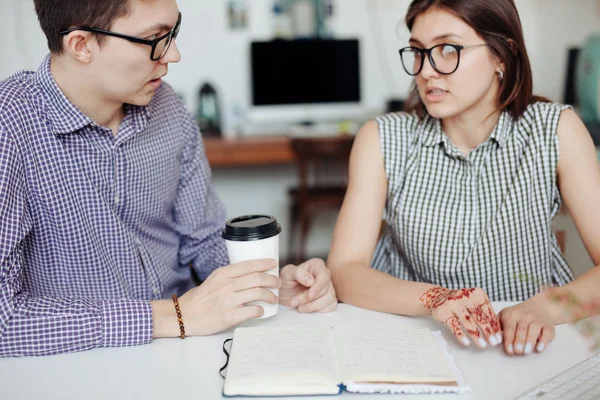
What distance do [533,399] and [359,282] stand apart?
0.51 m

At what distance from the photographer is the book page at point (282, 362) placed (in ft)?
2.84

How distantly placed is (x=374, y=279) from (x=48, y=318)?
2.01 ft

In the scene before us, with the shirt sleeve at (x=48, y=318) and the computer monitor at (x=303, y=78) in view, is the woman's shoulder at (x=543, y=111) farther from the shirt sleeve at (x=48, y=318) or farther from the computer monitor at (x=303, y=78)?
the computer monitor at (x=303, y=78)

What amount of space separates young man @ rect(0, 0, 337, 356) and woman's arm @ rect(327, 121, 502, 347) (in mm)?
96

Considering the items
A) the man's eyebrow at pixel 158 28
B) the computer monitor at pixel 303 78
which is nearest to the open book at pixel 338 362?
the man's eyebrow at pixel 158 28

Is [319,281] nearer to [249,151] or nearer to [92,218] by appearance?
[92,218]

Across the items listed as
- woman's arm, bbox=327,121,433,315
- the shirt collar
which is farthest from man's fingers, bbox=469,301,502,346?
the shirt collar

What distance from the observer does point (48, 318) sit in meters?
1.05

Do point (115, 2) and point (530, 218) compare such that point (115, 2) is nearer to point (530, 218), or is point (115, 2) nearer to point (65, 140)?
point (65, 140)

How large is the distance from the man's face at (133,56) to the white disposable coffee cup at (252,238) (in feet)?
1.31

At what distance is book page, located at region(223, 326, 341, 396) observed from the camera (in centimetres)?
86

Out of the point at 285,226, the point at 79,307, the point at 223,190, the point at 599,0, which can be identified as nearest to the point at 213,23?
the point at 223,190

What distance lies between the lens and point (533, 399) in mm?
815

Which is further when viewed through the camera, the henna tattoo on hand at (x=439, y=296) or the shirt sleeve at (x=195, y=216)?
the shirt sleeve at (x=195, y=216)
